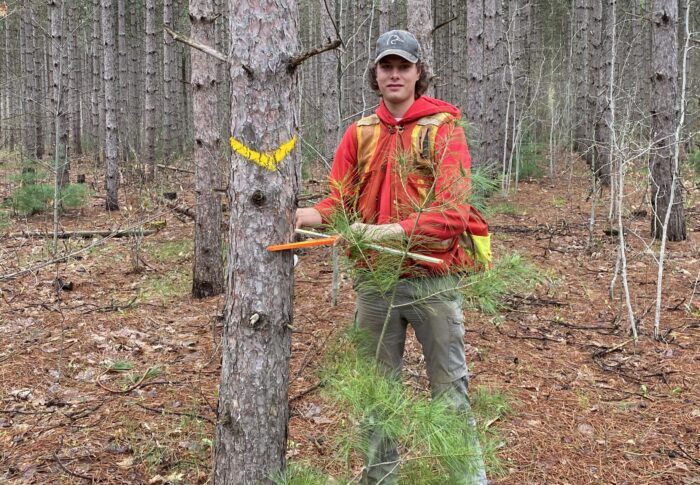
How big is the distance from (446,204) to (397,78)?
0.68 meters

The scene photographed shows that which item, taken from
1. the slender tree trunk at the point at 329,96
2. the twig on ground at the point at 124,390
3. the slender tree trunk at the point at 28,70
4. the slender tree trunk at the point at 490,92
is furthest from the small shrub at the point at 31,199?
the slender tree trunk at the point at 490,92

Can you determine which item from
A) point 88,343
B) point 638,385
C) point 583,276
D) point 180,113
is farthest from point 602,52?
point 180,113

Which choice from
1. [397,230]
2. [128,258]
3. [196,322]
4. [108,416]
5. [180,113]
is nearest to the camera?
[397,230]

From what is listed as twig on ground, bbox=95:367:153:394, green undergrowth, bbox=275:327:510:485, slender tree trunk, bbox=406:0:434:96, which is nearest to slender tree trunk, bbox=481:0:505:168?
slender tree trunk, bbox=406:0:434:96

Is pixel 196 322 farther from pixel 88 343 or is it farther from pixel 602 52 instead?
pixel 602 52

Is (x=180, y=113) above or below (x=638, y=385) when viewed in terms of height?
above

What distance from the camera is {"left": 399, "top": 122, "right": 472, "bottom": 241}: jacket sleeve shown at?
1.88m

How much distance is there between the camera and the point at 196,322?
17.4 ft

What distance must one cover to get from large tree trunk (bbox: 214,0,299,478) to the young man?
19 cm

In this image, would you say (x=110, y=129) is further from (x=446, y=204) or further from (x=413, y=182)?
(x=446, y=204)

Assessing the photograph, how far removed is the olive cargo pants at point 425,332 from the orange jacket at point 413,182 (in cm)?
18

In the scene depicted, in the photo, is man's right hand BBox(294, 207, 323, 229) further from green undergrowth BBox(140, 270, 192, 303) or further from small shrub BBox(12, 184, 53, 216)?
small shrub BBox(12, 184, 53, 216)

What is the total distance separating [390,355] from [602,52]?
1339cm

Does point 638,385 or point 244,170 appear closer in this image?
point 244,170
